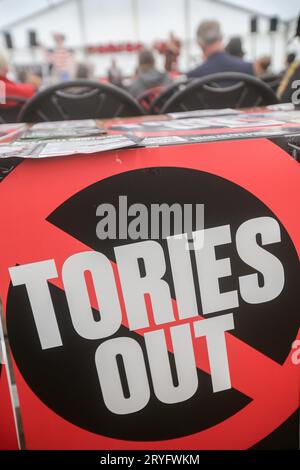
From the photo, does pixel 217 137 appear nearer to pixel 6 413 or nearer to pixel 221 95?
pixel 6 413

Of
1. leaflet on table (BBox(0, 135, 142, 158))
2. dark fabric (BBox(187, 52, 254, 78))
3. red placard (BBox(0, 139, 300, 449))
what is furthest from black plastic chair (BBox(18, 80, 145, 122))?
dark fabric (BBox(187, 52, 254, 78))

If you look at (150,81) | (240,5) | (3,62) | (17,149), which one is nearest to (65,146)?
(17,149)

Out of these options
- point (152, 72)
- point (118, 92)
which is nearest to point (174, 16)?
point (152, 72)

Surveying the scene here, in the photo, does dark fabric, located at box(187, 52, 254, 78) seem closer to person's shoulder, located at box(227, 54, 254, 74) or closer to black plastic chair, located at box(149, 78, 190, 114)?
person's shoulder, located at box(227, 54, 254, 74)

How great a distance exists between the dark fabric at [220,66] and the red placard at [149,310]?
1954mm

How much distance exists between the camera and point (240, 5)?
13.7 meters

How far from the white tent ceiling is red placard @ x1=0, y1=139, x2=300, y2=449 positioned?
48.7 ft

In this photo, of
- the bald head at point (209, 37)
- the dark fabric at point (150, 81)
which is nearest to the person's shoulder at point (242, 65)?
the bald head at point (209, 37)

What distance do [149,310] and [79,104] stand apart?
3.22ft

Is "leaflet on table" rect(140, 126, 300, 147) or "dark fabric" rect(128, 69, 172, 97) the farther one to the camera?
"dark fabric" rect(128, 69, 172, 97)

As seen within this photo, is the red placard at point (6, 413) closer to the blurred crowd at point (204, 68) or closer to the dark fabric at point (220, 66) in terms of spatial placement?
the blurred crowd at point (204, 68)

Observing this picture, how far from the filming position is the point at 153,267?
2.02 ft

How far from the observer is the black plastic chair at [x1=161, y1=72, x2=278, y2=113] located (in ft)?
3.96
